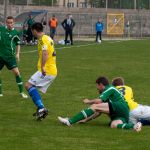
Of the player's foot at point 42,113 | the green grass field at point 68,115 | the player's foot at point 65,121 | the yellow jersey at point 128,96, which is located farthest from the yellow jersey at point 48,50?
the yellow jersey at point 128,96

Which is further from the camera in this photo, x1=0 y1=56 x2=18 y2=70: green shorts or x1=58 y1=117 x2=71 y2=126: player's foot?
x1=0 y1=56 x2=18 y2=70: green shorts

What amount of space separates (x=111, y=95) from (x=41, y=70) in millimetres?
1775

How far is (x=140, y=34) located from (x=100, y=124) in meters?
55.4

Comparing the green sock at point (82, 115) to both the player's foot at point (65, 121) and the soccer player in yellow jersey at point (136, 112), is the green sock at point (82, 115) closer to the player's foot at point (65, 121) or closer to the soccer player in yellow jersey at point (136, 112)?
the player's foot at point (65, 121)

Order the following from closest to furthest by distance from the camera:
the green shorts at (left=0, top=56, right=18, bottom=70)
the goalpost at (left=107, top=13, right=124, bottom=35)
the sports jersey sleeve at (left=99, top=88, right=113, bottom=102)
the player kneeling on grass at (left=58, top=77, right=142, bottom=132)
Result: the sports jersey sleeve at (left=99, top=88, right=113, bottom=102) → the player kneeling on grass at (left=58, top=77, right=142, bottom=132) → the green shorts at (left=0, top=56, right=18, bottom=70) → the goalpost at (left=107, top=13, right=124, bottom=35)

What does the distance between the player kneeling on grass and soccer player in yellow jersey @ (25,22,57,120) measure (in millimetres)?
806

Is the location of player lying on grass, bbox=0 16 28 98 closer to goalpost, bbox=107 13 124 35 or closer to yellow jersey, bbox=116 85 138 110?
yellow jersey, bbox=116 85 138 110

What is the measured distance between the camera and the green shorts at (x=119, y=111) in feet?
38.6

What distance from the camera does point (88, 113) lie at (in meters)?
12.0

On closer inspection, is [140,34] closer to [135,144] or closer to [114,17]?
[114,17]

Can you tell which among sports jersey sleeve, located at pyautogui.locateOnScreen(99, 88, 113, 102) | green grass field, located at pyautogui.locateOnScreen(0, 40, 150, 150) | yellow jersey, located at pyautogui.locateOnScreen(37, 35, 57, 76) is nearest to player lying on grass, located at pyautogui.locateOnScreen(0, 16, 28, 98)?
green grass field, located at pyautogui.locateOnScreen(0, 40, 150, 150)

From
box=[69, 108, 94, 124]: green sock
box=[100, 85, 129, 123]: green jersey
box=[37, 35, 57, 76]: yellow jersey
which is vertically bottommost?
box=[69, 108, 94, 124]: green sock

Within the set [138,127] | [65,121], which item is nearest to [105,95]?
[138,127]

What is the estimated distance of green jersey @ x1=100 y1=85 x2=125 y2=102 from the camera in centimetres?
1154
